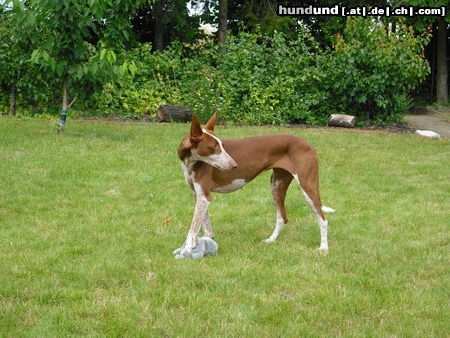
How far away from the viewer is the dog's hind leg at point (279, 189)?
232 inches

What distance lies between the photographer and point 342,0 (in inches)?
957

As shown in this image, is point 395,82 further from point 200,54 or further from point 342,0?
point 342,0

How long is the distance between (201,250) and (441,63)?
844 inches

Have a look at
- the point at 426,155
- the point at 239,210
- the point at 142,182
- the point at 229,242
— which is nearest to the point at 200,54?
the point at 426,155

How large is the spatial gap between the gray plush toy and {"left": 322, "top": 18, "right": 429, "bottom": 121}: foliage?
10820mm

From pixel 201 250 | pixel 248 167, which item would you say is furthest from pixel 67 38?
pixel 201 250

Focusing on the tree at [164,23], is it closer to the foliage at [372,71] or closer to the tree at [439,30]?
the foliage at [372,71]

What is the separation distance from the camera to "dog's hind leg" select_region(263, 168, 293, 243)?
5.88 m

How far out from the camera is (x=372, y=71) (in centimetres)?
1554

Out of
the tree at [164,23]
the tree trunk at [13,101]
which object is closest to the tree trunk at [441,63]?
the tree at [164,23]

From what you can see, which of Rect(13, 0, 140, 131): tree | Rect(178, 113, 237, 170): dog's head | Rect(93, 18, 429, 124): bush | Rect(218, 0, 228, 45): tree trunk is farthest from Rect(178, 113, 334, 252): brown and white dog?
Rect(218, 0, 228, 45): tree trunk

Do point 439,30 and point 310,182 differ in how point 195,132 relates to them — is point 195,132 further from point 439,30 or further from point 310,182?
point 439,30

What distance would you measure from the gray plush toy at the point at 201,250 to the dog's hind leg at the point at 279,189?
2.48ft

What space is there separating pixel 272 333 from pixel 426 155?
8.35 m
